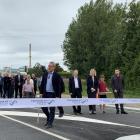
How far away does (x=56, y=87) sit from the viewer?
1539 centimetres

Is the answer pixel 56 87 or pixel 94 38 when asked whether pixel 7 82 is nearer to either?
pixel 56 87

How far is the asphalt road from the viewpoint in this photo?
1318 centimetres

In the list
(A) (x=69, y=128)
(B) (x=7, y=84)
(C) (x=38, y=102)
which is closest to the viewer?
(C) (x=38, y=102)

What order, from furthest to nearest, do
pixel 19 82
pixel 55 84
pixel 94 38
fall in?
pixel 94 38 → pixel 19 82 → pixel 55 84

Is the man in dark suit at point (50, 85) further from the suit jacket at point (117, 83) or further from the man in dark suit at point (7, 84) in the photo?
the man in dark suit at point (7, 84)

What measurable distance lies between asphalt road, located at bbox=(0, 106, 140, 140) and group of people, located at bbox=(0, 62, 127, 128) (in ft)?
2.25

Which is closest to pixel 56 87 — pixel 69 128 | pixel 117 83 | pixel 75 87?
pixel 69 128

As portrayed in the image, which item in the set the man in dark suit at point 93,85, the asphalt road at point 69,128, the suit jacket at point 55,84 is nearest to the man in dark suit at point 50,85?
→ the suit jacket at point 55,84

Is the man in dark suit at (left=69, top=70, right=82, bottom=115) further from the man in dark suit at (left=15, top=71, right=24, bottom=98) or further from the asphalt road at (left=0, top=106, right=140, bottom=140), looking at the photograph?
the man in dark suit at (left=15, top=71, right=24, bottom=98)

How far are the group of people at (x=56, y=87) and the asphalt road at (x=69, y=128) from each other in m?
0.69

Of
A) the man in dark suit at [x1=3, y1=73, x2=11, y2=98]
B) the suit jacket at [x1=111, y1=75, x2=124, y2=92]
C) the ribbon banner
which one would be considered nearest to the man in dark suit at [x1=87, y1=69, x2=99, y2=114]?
the suit jacket at [x1=111, y1=75, x2=124, y2=92]

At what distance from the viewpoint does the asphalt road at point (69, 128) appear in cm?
1318

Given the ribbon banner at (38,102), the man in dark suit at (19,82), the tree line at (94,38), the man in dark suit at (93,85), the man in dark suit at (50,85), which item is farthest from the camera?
the tree line at (94,38)

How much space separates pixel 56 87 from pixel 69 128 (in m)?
→ 1.23
